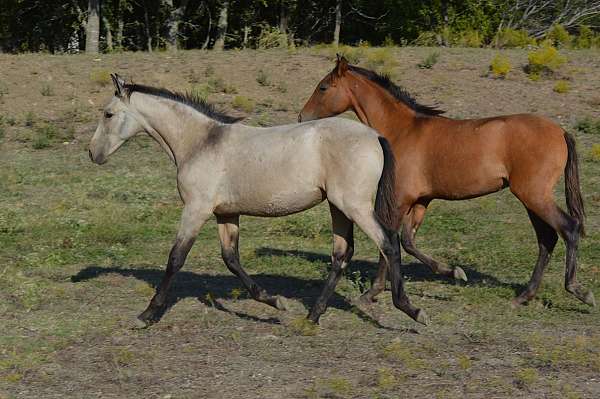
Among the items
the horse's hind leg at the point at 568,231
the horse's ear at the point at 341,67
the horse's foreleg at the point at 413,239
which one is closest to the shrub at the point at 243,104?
the horse's ear at the point at 341,67

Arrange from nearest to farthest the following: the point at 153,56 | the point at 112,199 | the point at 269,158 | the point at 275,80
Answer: the point at 269,158
the point at 112,199
the point at 275,80
the point at 153,56

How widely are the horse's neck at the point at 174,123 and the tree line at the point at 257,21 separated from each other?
18769mm

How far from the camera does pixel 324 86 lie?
31.2ft

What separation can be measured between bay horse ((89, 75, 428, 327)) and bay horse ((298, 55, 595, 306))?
25.2 inches

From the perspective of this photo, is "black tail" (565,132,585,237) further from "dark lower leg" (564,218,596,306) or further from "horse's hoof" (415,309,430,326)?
"horse's hoof" (415,309,430,326)

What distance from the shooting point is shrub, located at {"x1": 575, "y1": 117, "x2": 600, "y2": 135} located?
56.5ft

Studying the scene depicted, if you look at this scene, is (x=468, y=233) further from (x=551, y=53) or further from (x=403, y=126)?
(x=551, y=53)

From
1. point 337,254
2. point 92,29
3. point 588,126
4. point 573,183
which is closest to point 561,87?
point 588,126

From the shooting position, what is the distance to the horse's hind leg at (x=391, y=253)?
24.9 ft

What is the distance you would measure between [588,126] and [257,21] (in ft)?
66.1

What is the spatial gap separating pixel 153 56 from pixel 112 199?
7854 millimetres

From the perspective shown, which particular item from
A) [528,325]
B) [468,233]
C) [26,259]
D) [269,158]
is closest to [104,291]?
[26,259]

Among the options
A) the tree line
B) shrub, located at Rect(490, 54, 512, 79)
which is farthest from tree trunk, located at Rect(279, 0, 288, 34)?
shrub, located at Rect(490, 54, 512, 79)

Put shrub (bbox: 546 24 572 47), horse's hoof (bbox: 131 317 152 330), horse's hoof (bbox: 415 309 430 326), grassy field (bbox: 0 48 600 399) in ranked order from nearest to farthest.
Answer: grassy field (bbox: 0 48 600 399) → horse's hoof (bbox: 415 309 430 326) → horse's hoof (bbox: 131 317 152 330) → shrub (bbox: 546 24 572 47)
